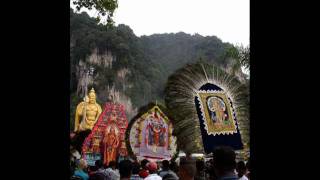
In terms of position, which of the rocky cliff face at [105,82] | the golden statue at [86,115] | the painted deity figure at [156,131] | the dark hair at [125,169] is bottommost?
the dark hair at [125,169]

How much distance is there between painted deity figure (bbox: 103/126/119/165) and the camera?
51.1 ft

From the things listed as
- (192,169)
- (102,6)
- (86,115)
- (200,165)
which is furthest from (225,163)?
(86,115)

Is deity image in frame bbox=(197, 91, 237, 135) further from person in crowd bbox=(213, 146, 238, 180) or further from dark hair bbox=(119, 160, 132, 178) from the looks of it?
person in crowd bbox=(213, 146, 238, 180)

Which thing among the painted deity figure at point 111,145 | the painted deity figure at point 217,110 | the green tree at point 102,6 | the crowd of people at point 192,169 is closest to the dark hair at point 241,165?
Result: the crowd of people at point 192,169

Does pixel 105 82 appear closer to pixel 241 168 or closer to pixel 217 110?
pixel 217 110

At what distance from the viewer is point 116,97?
57344 millimetres

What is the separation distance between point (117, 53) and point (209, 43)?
1728cm

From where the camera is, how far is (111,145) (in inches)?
616

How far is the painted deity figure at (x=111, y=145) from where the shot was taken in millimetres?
15586

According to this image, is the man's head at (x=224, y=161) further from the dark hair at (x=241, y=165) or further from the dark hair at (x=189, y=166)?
the dark hair at (x=241, y=165)

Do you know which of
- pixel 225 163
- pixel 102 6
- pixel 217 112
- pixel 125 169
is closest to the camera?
pixel 225 163
